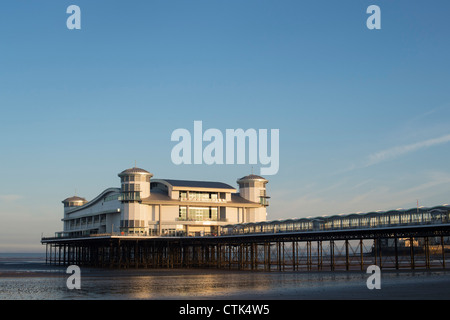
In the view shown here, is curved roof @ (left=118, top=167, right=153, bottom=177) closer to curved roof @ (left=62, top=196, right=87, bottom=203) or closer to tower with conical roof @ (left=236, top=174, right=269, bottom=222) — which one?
tower with conical roof @ (left=236, top=174, right=269, bottom=222)

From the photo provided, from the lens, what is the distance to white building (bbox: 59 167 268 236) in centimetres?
9419

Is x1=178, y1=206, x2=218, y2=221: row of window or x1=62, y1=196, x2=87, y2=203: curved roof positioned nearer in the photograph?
x1=178, y1=206, x2=218, y2=221: row of window

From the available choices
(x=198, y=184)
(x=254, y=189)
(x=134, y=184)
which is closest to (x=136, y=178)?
(x=134, y=184)

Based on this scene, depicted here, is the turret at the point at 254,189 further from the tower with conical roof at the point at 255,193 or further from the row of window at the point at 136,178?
the row of window at the point at 136,178

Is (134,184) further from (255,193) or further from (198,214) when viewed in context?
(255,193)

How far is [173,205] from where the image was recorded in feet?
321

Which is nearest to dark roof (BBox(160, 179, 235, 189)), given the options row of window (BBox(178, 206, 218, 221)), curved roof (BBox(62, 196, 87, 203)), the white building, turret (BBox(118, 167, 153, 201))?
the white building

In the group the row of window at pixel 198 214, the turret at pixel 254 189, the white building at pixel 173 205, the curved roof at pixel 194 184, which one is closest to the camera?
the white building at pixel 173 205

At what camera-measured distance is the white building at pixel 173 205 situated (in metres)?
94.2

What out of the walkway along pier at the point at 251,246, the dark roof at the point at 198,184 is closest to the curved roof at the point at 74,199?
the walkway along pier at the point at 251,246

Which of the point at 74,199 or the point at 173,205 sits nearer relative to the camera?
the point at 173,205

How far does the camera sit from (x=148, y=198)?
312ft

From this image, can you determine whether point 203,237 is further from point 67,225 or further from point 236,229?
point 67,225
